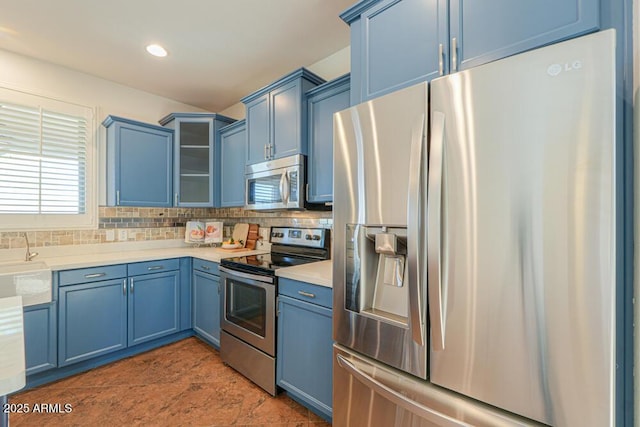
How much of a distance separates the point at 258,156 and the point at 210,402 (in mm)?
1866

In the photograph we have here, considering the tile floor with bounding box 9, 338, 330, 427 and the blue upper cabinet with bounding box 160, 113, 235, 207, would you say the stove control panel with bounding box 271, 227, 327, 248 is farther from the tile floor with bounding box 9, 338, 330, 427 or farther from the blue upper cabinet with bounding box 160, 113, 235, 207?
the tile floor with bounding box 9, 338, 330, 427

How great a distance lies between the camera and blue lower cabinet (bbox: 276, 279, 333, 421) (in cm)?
163

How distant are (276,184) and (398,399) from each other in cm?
174

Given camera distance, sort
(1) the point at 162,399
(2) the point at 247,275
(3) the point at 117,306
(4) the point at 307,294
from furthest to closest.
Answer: (3) the point at 117,306 → (2) the point at 247,275 → (1) the point at 162,399 → (4) the point at 307,294

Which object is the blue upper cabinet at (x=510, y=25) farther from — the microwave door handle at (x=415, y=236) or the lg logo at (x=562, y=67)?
the microwave door handle at (x=415, y=236)

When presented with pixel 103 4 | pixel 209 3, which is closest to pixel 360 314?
pixel 209 3

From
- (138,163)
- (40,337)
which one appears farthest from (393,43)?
(40,337)

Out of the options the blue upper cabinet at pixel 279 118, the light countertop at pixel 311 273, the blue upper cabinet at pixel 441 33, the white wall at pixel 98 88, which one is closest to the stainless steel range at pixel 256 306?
the light countertop at pixel 311 273

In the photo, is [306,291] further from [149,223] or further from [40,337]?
[149,223]

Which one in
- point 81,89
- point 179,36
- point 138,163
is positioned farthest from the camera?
point 138,163

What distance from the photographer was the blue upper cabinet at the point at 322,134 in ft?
6.59

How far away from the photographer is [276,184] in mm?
2385

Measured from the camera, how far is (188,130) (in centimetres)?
313

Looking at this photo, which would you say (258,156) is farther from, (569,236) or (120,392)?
(569,236)
